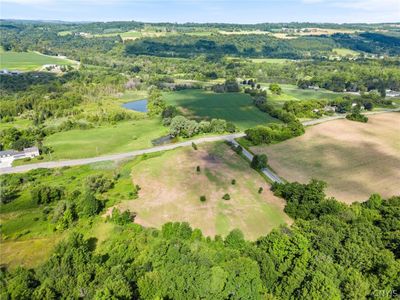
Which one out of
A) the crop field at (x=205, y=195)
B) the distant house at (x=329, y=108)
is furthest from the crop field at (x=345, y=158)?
the distant house at (x=329, y=108)

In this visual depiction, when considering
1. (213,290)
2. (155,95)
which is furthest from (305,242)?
(155,95)

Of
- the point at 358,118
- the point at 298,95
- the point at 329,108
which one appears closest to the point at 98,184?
the point at 358,118

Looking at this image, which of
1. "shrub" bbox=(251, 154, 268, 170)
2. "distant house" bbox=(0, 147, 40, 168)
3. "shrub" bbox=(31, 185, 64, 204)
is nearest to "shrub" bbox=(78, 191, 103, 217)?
"shrub" bbox=(31, 185, 64, 204)

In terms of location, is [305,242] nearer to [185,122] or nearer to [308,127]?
[185,122]

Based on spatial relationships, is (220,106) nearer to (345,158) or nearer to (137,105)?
(137,105)

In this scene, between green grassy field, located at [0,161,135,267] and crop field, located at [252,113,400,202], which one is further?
crop field, located at [252,113,400,202]

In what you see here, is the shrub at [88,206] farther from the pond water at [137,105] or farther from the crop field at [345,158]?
the pond water at [137,105]

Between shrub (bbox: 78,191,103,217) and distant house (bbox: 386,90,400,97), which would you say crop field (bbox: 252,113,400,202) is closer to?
shrub (bbox: 78,191,103,217)
